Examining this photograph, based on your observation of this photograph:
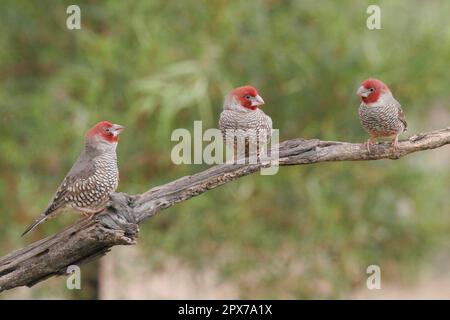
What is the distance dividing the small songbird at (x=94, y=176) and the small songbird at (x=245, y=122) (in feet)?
1.54

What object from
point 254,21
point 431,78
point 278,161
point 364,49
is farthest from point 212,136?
point 278,161

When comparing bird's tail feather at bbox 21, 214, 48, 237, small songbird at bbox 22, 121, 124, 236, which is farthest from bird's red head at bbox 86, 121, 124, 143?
bird's tail feather at bbox 21, 214, 48, 237

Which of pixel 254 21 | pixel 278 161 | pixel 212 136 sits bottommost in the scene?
pixel 278 161

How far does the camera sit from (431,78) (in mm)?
6391

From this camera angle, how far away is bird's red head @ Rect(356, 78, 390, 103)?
3102 millimetres

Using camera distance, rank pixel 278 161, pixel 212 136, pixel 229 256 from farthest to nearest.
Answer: pixel 229 256 < pixel 212 136 < pixel 278 161

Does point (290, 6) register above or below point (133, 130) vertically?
above

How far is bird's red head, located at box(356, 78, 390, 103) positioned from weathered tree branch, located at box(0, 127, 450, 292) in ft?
0.70

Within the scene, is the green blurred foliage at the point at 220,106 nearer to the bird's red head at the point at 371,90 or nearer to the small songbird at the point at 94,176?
the small songbird at the point at 94,176

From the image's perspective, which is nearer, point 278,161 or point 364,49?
point 278,161

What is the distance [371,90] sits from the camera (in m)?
3.14

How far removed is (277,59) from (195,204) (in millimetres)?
1349

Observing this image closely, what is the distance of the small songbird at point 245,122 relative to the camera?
3320 millimetres

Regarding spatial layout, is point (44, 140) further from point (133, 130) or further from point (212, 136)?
point (212, 136)
